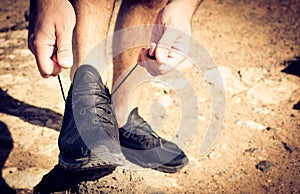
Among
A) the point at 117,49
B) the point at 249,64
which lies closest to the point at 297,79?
the point at 249,64

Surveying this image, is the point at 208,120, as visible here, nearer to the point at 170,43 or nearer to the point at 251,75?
the point at 251,75

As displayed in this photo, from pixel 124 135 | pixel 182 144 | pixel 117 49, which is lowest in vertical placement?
pixel 182 144

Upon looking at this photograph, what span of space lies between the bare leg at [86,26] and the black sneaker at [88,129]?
143mm

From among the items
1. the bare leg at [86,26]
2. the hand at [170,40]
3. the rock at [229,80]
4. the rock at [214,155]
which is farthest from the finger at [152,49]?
the rock at [229,80]

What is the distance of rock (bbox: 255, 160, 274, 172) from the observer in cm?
168

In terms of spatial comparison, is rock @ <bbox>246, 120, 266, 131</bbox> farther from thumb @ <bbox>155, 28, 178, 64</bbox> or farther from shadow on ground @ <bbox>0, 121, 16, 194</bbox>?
shadow on ground @ <bbox>0, 121, 16, 194</bbox>

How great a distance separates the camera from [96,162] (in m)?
1.18

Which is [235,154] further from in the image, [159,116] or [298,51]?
[298,51]

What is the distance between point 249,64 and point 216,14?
1.05 meters

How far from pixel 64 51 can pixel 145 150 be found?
2.92 feet

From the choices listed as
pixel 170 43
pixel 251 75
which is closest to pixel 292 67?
pixel 251 75

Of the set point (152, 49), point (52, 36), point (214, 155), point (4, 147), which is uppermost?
point (52, 36)

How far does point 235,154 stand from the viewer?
1.80 metres

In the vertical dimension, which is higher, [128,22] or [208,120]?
[128,22]
